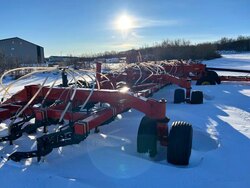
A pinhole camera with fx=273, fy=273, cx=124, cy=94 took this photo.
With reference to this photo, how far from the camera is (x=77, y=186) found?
285 cm

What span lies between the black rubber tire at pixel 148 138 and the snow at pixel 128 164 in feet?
0.38

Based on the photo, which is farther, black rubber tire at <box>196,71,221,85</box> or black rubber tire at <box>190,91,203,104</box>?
black rubber tire at <box>196,71,221,85</box>

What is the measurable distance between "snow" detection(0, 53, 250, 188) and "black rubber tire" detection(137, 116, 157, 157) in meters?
0.12

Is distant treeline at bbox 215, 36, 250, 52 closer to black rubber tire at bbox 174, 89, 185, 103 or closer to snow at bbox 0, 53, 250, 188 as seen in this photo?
black rubber tire at bbox 174, 89, 185, 103

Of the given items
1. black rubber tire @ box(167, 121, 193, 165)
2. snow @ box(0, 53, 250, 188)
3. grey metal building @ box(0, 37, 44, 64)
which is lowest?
snow @ box(0, 53, 250, 188)

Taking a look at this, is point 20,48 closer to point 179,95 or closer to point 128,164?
point 179,95

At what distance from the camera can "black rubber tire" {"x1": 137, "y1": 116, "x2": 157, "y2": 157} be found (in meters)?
3.72

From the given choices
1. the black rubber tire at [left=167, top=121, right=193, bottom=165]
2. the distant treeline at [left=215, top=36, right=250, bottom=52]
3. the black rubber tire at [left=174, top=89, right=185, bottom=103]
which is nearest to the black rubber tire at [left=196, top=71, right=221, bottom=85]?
the black rubber tire at [left=174, top=89, right=185, bottom=103]

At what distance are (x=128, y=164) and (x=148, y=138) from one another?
50cm

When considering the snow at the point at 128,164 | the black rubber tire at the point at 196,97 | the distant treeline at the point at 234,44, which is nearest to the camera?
the snow at the point at 128,164

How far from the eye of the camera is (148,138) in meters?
3.72

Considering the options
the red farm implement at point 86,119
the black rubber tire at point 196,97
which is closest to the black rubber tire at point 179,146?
the red farm implement at point 86,119

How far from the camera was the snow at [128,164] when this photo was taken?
3.00m

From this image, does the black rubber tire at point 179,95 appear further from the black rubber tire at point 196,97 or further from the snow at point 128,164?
the snow at point 128,164
